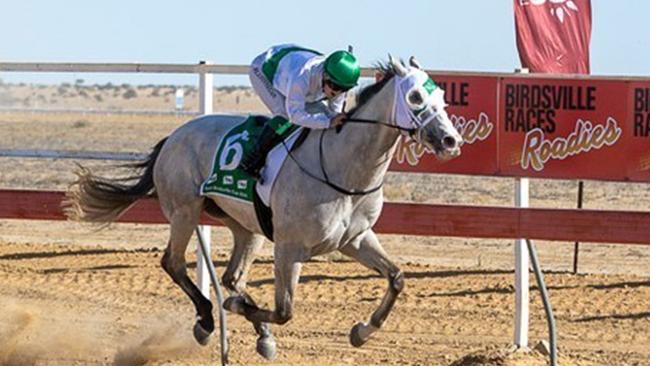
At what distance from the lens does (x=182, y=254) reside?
1035cm

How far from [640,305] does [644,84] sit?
2314 mm

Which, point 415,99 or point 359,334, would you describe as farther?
point 359,334

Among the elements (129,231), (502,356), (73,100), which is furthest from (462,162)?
(73,100)

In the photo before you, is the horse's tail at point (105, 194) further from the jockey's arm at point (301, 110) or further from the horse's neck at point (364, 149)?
the horse's neck at point (364, 149)

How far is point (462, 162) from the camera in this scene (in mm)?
11195

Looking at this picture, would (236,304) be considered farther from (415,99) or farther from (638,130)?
(638,130)

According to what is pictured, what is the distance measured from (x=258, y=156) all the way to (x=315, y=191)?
59cm

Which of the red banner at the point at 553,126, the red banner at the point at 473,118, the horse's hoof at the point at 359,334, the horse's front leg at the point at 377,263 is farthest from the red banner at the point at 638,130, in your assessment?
the horse's hoof at the point at 359,334

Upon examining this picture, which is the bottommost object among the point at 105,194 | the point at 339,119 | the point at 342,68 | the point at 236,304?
the point at 236,304

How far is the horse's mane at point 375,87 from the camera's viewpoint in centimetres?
871

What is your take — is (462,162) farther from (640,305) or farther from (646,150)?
(640,305)

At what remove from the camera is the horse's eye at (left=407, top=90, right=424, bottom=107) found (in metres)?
8.41

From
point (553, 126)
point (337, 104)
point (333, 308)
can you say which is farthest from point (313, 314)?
point (337, 104)

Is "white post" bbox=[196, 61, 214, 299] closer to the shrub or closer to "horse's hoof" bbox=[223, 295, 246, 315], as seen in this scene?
"horse's hoof" bbox=[223, 295, 246, 315]
